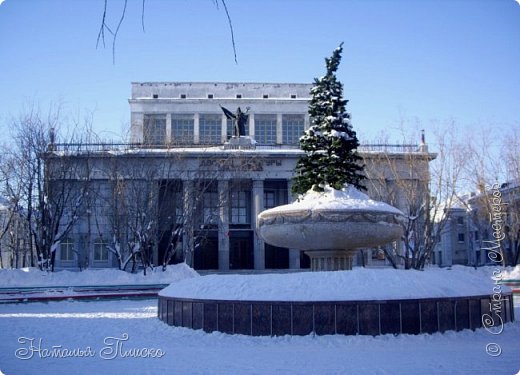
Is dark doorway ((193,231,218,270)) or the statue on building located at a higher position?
the statue on building

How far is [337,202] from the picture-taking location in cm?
1292

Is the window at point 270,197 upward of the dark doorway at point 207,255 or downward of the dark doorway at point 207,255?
upward

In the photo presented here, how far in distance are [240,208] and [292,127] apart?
9354 millimetres

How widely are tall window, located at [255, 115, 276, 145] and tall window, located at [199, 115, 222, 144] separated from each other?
3382mm

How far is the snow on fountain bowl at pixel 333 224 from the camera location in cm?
1257

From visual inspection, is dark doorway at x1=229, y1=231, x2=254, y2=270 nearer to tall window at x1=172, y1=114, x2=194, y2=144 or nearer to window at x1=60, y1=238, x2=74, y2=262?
tall window at x1=172, y1=114, x2=194, y2=144

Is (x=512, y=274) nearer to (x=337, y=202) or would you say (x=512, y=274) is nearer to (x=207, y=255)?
(x=337, y=202)

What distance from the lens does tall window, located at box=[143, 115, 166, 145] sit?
37.4 m

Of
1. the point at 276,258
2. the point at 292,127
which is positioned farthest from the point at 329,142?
the point at 292,127

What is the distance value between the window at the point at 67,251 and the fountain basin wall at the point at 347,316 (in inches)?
1396

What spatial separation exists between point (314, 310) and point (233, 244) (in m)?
35.4

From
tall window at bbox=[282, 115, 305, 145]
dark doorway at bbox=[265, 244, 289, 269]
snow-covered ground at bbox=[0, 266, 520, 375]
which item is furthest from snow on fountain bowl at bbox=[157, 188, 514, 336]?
tall window at bbox=[282, 115, 305, 145]

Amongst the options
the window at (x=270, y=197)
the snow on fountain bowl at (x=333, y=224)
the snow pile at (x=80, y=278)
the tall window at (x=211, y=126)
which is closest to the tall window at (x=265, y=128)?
the tall window at (x=211, y=126)

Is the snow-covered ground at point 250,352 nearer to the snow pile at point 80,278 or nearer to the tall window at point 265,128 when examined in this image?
the snow pile at point 80,278
